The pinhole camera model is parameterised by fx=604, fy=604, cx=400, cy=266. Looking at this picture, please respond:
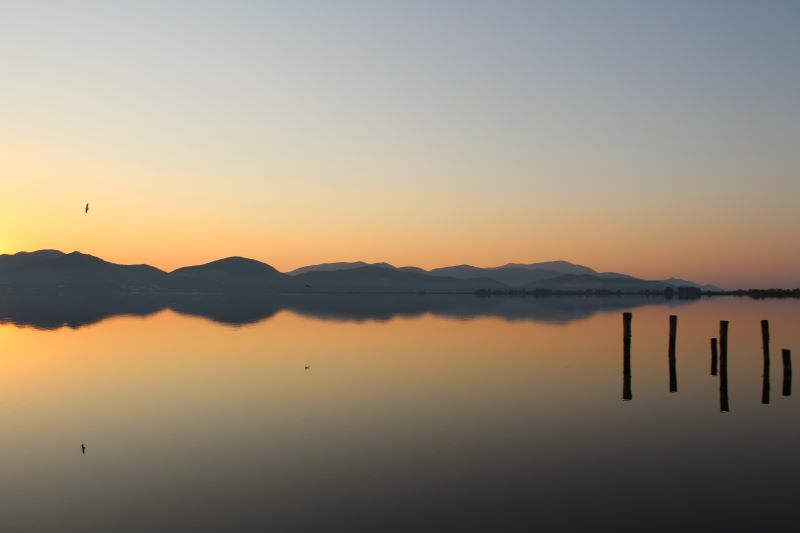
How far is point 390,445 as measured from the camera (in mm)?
21578

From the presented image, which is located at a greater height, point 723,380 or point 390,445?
point 723,380

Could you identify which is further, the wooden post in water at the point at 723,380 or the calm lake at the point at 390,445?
the wooden post in water at the point at 723,380

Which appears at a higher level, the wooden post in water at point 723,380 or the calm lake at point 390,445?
the wooden post in water at point 723,380

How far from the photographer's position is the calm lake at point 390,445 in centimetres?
1517

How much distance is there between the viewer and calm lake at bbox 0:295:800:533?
49.8 feet

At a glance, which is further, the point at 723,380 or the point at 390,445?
the point at 723,380

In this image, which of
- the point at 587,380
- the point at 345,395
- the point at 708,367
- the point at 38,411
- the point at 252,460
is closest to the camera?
the point at 252,460

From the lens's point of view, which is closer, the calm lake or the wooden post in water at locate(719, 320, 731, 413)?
the calm lake

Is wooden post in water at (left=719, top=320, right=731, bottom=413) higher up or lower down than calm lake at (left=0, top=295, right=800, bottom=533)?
higher up

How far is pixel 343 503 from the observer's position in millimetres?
15820

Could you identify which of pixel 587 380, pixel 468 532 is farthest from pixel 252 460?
pixel 587 380

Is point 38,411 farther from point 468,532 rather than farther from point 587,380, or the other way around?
point 587,380

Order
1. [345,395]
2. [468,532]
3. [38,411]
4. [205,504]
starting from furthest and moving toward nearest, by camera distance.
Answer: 1. [345,395]
2. [38,411]
3. [205,504]
4. [468,532]

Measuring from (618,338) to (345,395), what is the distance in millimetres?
39250
